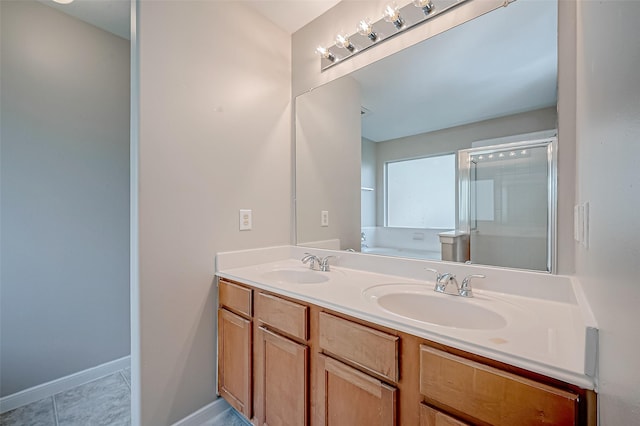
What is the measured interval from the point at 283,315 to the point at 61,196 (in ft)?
5.75

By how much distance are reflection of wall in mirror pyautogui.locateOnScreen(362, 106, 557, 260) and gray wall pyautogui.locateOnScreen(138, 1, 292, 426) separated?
727mm

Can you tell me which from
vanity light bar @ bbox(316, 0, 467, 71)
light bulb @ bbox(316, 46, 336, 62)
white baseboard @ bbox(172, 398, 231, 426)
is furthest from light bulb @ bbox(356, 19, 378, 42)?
white baseboard @ bbox(172, 398, 231, 426)

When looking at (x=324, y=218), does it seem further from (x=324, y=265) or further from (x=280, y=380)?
(x=280, y=380)

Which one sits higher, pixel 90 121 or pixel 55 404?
pixel 90 121

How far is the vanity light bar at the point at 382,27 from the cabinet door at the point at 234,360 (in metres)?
1.62

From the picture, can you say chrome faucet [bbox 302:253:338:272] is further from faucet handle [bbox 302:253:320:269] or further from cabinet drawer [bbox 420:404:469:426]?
cabinet drawer [bbox 420:404:469:426]

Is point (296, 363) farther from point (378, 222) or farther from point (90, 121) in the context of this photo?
point (90, 121)

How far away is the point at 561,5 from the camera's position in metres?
1.03

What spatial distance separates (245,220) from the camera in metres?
1.73

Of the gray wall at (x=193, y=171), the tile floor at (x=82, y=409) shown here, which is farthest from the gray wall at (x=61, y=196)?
→ the gray wall at (x=193, y=171)

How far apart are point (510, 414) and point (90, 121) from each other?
8.86 ft

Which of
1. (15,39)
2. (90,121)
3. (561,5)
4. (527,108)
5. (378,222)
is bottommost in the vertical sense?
(378,222)

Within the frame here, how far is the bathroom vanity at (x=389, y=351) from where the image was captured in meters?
0.65

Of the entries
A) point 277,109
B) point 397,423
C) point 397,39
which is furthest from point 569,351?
point 277,109
